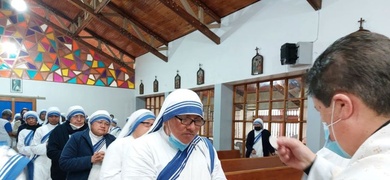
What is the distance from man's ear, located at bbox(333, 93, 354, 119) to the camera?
661 mm

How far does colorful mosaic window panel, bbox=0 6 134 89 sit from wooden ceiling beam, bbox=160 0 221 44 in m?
5.45

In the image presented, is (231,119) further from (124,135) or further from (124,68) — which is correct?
(124,68)

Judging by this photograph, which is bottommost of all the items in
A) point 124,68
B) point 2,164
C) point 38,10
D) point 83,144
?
point 83,144

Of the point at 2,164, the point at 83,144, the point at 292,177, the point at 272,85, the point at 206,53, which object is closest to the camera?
the point at 2,164

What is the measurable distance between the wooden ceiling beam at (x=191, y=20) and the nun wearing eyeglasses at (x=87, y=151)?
3.94 metres

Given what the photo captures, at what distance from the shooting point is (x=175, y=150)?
142cm

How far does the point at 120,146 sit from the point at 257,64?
3944 mm

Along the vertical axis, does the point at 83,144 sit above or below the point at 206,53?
below

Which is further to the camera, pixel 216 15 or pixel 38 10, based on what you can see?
pixel 38 10

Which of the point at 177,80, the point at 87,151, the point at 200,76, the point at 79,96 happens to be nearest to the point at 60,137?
the point at 87,151

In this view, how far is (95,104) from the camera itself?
10445 millimetres

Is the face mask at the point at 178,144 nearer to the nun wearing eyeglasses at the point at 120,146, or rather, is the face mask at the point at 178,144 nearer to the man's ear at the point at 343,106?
the nun wearing eyeglasses at the point at 120,146

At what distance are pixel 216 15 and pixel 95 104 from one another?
637 centimetres

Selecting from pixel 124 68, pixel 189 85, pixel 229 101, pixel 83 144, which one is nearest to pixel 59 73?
pixel 124 68
